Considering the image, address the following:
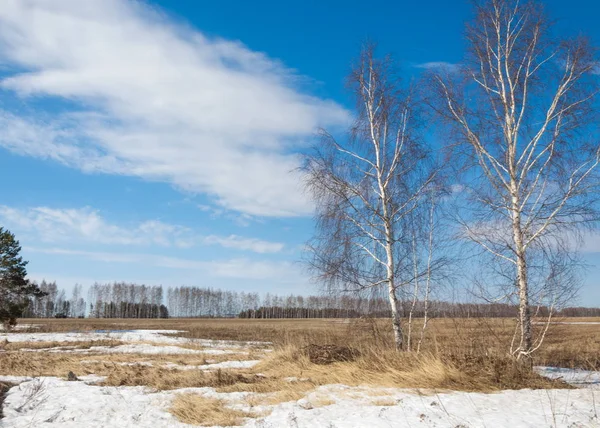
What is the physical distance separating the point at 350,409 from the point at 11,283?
1390 inches

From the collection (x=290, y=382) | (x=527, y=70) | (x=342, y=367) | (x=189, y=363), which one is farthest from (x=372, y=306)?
(x=527, y=70)

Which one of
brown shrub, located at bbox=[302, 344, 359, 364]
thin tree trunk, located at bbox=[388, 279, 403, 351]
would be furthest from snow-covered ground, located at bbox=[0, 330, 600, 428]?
thin tree trunk, located at bbox=[388, 279, 403, 351]

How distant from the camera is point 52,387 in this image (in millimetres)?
8367

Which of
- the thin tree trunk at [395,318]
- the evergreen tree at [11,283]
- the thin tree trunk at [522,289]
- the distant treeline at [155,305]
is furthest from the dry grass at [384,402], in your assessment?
the distant treeline at [155,305]

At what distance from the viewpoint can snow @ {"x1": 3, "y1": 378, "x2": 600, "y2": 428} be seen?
16.8 feet

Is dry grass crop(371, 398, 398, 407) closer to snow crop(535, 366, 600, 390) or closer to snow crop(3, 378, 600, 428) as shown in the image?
snow crop(3, 378, 600, 428)

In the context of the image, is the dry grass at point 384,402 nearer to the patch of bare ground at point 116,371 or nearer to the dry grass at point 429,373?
the dry grass at point 429,373

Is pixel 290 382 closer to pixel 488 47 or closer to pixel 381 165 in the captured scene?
pixel 381 165

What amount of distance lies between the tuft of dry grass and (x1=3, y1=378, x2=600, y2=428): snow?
15 cm

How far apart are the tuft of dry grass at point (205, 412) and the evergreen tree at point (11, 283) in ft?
107

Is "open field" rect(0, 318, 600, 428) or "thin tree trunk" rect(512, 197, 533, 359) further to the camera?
"thin tree trunk" rect(512, 197, 533, 359)

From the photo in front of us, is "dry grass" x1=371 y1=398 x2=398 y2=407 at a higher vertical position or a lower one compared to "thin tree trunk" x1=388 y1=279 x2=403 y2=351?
lower

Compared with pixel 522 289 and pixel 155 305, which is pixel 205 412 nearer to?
pixel 522 289

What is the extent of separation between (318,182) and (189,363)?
6.66 meters
